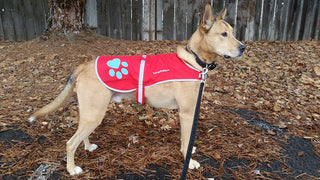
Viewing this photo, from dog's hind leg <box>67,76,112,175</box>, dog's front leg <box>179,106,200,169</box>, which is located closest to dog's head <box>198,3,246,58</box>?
dog's front leg <box>179,106,200,169</box>

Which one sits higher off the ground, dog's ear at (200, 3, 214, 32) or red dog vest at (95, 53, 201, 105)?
dog's ear at (200, 3, 214, 32)

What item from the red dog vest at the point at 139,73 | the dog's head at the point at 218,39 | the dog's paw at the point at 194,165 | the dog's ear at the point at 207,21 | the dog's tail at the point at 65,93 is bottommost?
the dog's paw at the point at 194,165

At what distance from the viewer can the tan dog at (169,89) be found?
2.96m

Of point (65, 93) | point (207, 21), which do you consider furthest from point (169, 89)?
point (65, 93)

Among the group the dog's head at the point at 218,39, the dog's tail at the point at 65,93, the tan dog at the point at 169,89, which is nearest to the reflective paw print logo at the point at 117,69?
the tan dog at the point at 169,89

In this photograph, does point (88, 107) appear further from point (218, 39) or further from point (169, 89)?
point (218, 39)

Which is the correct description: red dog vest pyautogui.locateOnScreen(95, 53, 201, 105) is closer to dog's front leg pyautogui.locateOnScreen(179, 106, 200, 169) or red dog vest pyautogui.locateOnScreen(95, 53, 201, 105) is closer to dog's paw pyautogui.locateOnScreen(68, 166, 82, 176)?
dog's front leg pyautogui.locateOnScreen(179, 106, 200, 169)

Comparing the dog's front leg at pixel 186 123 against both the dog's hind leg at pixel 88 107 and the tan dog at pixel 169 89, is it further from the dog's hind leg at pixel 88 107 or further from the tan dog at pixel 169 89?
the dog's hind leg at pixel 88 107

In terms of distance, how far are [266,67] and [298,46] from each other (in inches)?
86.1

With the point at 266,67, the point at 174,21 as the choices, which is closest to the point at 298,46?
the point at 266,67

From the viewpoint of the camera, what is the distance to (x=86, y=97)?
9.65 ft

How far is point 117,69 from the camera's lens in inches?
119

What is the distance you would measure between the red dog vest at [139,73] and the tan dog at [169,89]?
0.25ft

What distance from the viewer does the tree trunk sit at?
268 inches
